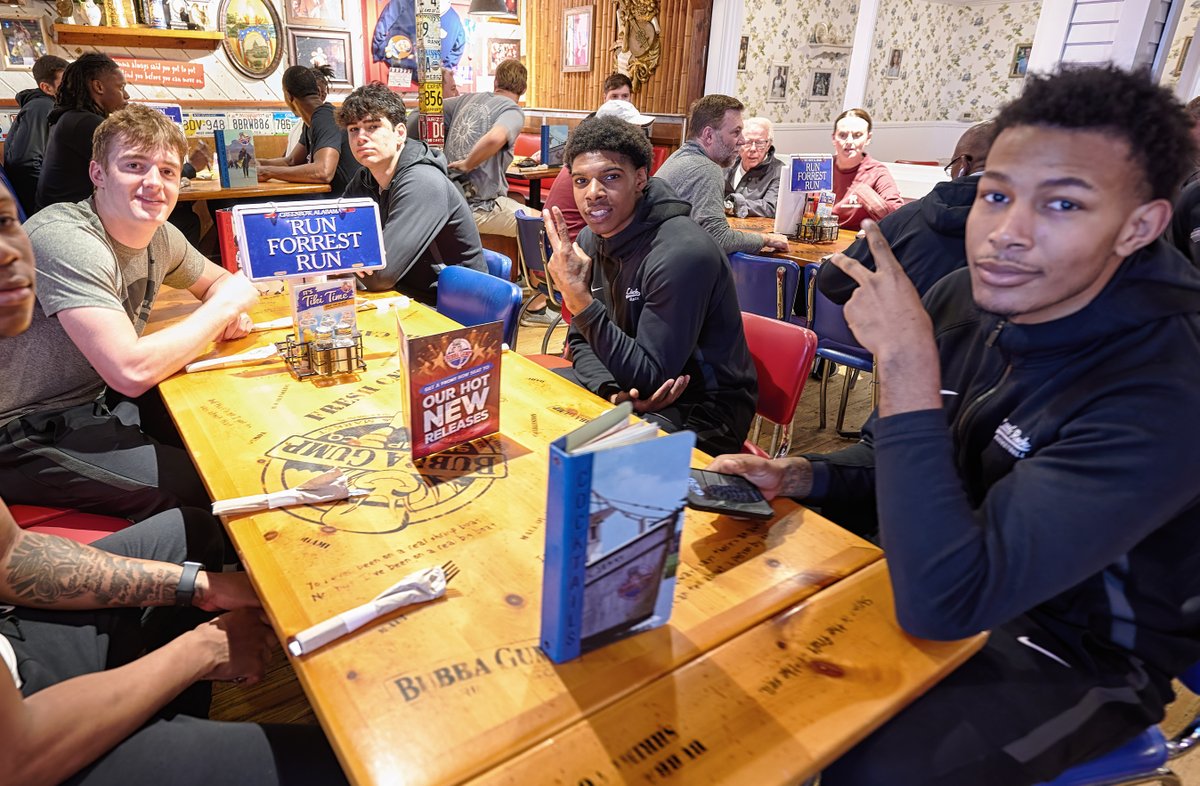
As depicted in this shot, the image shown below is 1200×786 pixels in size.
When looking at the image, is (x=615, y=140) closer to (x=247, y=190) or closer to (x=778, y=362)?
(x=778, y=362)

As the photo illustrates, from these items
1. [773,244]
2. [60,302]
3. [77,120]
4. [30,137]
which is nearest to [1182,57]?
[773,244]

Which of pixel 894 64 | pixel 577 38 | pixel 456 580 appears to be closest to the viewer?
pixel 456 580

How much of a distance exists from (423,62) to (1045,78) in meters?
3.40

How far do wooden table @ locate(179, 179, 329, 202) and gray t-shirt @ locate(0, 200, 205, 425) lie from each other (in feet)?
9.53

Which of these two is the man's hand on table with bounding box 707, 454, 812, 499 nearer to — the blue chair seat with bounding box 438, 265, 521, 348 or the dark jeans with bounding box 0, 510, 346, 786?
the dark jeans with bounding box 0, 510, 346, 786

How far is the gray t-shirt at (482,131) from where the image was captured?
16.9 ft

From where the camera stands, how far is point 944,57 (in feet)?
28.8

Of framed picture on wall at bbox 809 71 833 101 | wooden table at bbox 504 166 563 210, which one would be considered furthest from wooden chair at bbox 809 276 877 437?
framed picture on wall at bbox 809 71 833 101

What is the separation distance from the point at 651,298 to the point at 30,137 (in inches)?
171

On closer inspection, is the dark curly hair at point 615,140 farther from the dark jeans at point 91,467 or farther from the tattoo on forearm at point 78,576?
the tattoo on forearm at point 78,576

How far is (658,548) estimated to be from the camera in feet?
2.86

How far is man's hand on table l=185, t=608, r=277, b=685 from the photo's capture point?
1.16 m

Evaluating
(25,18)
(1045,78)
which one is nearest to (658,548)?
(1045,78)

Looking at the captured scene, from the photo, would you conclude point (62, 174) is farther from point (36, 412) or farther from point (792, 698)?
point (792, 698)
